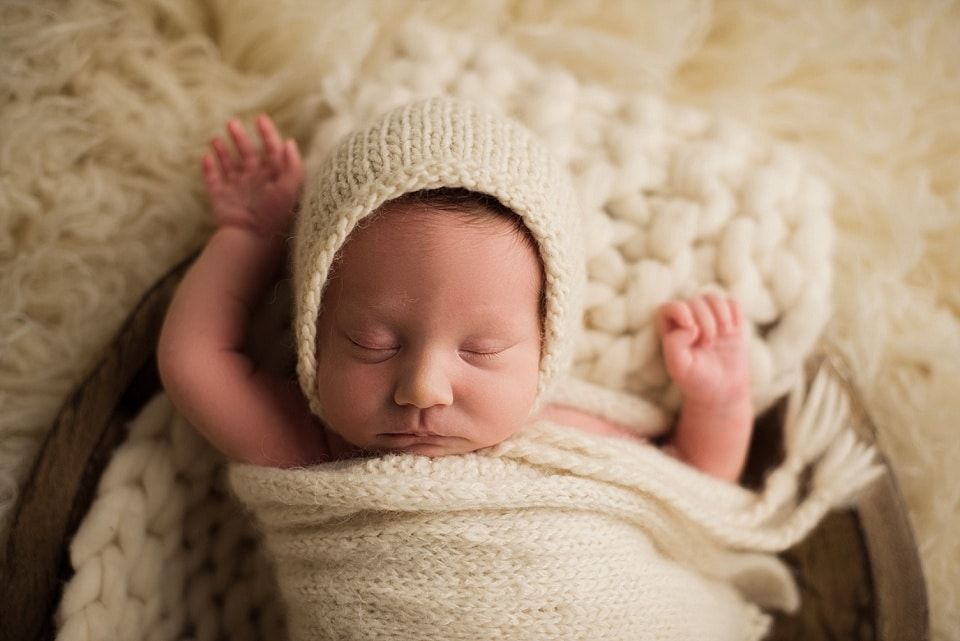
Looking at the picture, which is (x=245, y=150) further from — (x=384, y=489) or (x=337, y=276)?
(x=384, y=489)

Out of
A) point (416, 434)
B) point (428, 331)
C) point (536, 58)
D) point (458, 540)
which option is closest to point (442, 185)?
point (428, 331)

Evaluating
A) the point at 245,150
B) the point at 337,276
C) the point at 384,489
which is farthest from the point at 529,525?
the point at 245,150

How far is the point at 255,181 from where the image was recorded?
1.01m

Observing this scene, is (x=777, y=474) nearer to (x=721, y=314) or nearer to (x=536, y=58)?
(x=721, y=314)

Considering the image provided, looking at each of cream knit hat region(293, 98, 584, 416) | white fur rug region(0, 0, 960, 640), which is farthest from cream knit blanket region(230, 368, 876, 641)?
white fur rug region(0, 0, 960, 640)

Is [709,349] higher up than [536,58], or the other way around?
[536,58]

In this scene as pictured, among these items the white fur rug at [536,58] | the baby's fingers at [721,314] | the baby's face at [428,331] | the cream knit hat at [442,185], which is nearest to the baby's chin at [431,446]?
the baby's face at [428,331]

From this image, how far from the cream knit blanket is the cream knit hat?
0.34ft

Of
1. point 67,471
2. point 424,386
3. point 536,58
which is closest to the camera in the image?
point 424,386

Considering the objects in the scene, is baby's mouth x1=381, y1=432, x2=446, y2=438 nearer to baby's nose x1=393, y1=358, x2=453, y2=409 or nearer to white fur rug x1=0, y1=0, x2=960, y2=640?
baby's nose x1=393, y1=358, x2=453, y2=409

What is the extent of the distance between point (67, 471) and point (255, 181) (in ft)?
1.39

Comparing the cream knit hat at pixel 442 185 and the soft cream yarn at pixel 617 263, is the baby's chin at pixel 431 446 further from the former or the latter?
the soft cream yarn at pixel 617 263

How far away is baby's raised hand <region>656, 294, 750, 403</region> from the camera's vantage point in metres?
0.97

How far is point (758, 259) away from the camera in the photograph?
3.31 feet
